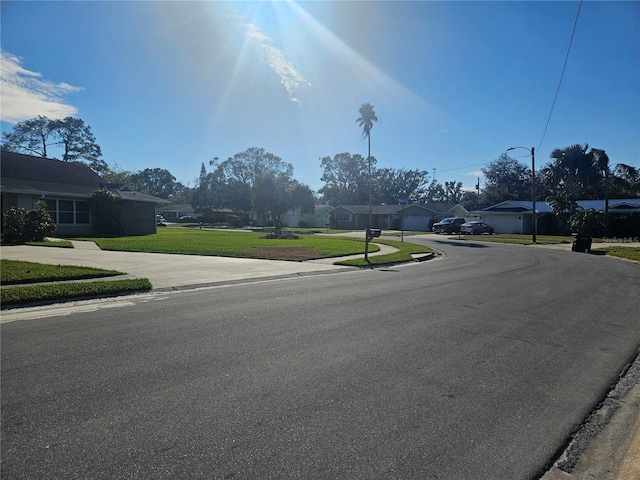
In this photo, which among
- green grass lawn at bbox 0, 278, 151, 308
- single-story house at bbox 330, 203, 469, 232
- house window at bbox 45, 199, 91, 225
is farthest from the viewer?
single-story house at bbox 330, 203, 469, 232

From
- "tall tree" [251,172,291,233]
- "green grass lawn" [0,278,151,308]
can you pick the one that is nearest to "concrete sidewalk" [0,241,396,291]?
"green grass lawn" [0,278,151,308]

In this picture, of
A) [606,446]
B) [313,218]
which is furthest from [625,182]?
→ [606,446]

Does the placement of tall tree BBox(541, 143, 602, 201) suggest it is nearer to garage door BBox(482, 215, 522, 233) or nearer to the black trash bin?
garage door BBox(482, 215, 522, 233)

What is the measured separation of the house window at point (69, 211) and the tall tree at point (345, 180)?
222 feet

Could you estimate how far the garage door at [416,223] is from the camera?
61.5m

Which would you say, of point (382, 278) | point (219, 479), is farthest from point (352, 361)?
point (382, 278)

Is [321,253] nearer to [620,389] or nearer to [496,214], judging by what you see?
[620,389]

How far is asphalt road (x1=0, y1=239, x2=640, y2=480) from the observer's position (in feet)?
9.61

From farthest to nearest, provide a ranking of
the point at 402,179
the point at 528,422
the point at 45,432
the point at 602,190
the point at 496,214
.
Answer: the point at 402,179, the point at 602,190, the point at 496,214, the point at 528,422, the point at 45,432

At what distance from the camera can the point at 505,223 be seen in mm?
51281

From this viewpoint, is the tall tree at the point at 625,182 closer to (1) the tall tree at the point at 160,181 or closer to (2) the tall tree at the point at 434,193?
(2) the tall tree at the point at 434,193

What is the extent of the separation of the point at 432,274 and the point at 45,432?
11.5m

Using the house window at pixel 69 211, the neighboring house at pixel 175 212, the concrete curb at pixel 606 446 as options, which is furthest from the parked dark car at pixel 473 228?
the neighboring house at pixel 175 212

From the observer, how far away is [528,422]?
3.58m
